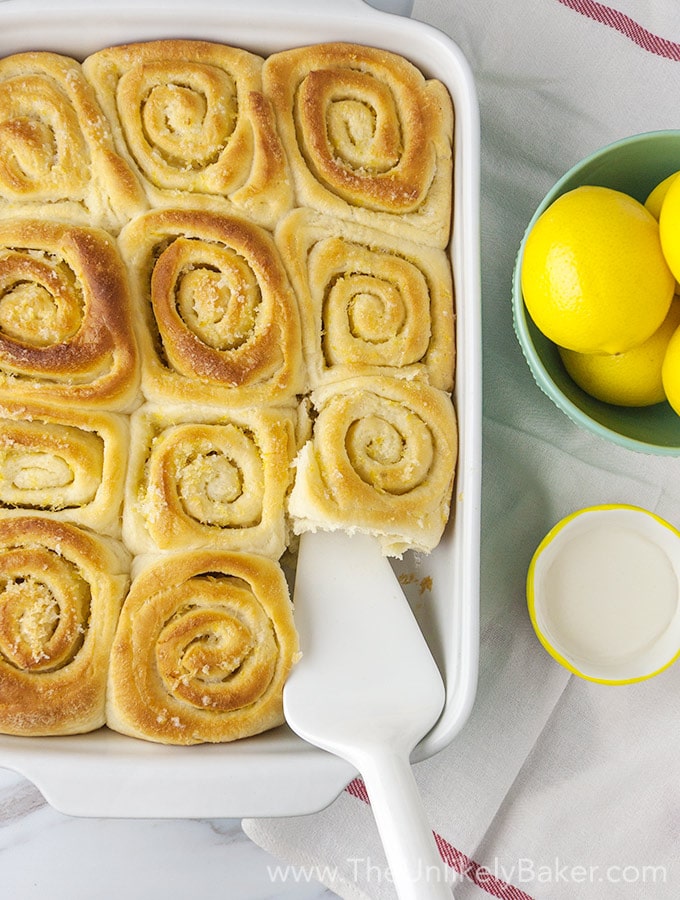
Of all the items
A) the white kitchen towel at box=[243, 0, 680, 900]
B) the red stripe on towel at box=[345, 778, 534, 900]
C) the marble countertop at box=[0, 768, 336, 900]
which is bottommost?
the marble countertop at box=[0, 768, 336, 900]

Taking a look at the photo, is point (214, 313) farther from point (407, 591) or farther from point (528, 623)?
point (528, 623)

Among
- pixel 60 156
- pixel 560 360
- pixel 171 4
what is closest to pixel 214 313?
pixel 60 156

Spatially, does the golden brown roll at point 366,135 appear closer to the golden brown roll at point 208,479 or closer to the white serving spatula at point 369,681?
the golden brown roll at point 208,479

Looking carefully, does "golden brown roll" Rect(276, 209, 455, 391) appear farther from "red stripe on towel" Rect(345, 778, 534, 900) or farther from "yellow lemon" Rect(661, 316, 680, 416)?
"red stripe on towel" Rect(345, 778, 534, 900)

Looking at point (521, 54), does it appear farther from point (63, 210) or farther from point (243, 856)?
point (243, 856)

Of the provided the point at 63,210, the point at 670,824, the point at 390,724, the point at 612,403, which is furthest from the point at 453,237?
the point at 670,824

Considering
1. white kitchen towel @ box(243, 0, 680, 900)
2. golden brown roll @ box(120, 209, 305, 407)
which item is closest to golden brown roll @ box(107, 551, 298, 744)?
golden brown roll @ box(120, 209, 305, 407)
